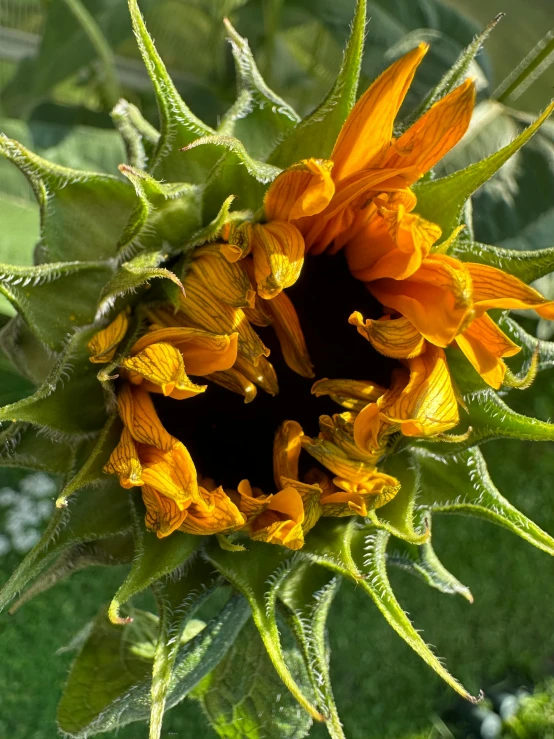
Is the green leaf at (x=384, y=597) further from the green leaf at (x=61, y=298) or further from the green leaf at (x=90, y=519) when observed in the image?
the green leaf at (x=61, y=298)

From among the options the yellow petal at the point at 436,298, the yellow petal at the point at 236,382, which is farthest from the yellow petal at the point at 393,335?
the yellow petal at the point at 236,382

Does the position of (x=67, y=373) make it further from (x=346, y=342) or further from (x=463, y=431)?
(x=463, y=431)

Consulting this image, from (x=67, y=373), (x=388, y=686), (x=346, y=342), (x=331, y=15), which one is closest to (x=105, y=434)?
(x=67, y=373)

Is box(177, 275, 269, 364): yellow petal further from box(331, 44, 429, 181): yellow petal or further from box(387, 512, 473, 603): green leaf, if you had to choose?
box(387, 512, 473, 603): green leaf

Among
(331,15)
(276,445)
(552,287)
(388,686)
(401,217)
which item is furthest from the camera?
(388,686)

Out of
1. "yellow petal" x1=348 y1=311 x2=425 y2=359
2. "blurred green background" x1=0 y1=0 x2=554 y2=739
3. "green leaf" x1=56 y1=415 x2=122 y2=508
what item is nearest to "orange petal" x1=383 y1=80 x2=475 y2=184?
Result: "yellow petal" x1=348 y1=311 x2=425 y2=359
